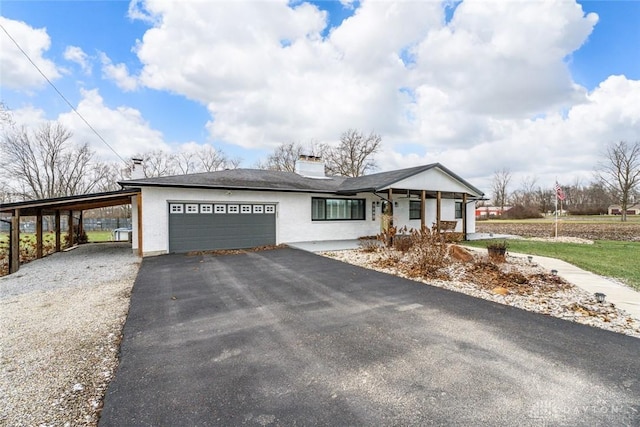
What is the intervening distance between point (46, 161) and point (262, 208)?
31.2 metres

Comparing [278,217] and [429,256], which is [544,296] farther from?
[278,217]

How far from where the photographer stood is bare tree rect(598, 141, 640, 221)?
3300 centimetres

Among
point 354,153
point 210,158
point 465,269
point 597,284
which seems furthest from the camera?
point 210,158

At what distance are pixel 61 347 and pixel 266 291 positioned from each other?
3189 millimetres

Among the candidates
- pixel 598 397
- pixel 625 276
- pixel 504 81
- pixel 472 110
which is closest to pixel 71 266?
pixel 598 397

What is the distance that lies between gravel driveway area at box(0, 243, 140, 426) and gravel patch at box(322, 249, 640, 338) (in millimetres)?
5914

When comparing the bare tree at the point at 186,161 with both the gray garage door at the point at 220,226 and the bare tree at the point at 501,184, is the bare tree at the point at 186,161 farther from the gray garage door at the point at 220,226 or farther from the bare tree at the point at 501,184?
the bare tree at the point at 501,184

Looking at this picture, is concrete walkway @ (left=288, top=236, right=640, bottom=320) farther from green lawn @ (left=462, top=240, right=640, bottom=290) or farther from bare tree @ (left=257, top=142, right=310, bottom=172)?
bare tree @ (left=257, top=142, right=310, bottom=172)

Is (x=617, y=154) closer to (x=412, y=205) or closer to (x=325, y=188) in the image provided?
(x=412, y=205)

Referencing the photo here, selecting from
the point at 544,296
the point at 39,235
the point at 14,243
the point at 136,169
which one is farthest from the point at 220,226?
the point at 544,296

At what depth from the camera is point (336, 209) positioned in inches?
589

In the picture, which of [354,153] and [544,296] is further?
[354,153]

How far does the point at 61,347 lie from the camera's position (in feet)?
11.4

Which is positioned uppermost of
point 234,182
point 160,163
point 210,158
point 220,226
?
point 210,158
